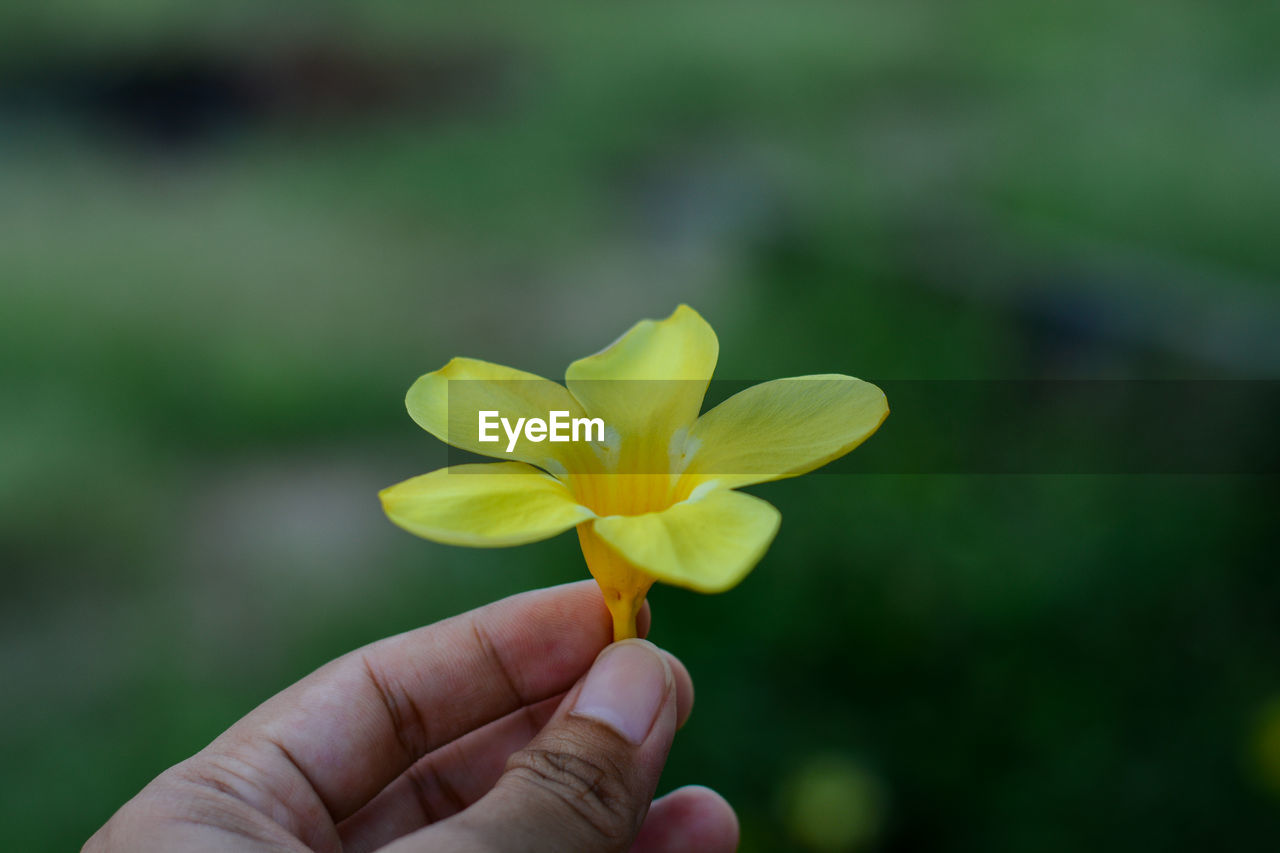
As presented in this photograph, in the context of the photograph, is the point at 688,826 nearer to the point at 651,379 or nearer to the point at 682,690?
the point at 682,690

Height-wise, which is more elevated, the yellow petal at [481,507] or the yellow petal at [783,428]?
the yellow petal at [783,428]

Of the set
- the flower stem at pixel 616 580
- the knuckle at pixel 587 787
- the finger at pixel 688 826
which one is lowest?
the finger at pixel 688 826

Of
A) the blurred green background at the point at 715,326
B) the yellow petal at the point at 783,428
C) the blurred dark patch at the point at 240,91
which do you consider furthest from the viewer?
the blurred dark patch at the point at 240,91

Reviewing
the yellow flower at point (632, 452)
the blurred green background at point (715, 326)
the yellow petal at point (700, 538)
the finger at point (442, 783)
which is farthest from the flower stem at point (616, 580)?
the blurred green background at point (715, 326)

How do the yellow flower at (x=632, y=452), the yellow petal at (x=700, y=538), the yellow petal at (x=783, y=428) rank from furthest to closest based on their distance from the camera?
the yellow petal at (x=783, y=428)
the yellow flower at (x=632, y=452)
the yellow petal at (x=700, y=538)

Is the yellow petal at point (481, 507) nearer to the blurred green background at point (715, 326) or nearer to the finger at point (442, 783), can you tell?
the finger at point (442, 783)

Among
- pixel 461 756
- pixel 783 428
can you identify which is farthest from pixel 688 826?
pixel 783 428
